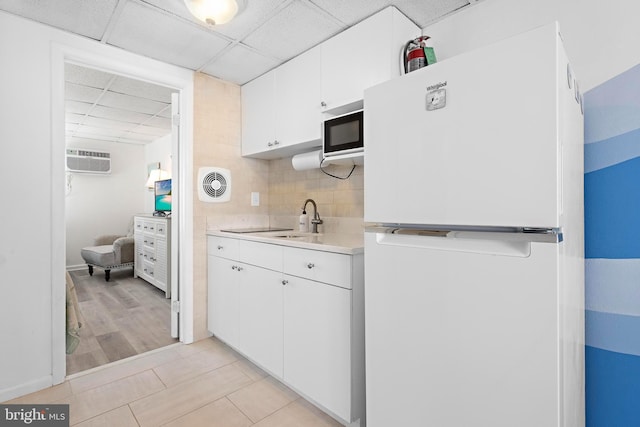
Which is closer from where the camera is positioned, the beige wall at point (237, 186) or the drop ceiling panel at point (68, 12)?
the drop ceiling panel at point (68, 12)

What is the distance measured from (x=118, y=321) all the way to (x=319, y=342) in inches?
94.5

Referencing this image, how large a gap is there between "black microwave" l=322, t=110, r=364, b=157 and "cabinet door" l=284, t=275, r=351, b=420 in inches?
30.3

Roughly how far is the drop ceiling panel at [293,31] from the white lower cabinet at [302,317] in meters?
1.32

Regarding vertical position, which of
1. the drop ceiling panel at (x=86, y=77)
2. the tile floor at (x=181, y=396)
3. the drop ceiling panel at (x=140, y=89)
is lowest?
the tile floor at (x=181, y=396)

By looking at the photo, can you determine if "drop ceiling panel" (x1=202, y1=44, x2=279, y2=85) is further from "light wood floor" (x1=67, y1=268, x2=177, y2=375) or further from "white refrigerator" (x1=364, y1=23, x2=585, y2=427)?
"light wood floor" (x1=67, y1=268, x2=177, y2=375)

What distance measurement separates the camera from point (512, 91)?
0.88 meters

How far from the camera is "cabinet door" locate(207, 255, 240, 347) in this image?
2.22 meters

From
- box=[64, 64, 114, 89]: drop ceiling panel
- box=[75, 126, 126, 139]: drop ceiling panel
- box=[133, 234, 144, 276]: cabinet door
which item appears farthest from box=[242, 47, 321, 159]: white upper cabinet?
box=[75, 126, 126, 139]: drop ceiling panel

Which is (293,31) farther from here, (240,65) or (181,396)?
(181,396)

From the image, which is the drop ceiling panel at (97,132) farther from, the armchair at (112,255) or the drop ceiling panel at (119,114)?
the armchair at (112,255)

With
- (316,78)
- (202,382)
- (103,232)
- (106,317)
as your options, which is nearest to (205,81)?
(316,78)

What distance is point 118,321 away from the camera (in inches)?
117

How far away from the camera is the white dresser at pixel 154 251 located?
3693 mm

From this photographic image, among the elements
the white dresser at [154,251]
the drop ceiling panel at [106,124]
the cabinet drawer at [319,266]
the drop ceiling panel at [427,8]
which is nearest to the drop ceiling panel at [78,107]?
the drop ceiling panel at [106,124]
